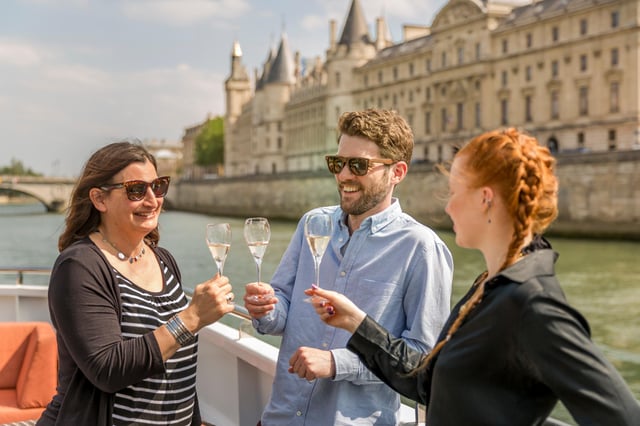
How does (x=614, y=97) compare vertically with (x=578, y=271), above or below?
above

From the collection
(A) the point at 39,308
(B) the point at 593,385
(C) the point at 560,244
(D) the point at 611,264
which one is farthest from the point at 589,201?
(B) the point at 593,385

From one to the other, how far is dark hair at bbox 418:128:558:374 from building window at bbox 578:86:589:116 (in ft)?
115

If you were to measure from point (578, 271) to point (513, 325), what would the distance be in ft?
55.2

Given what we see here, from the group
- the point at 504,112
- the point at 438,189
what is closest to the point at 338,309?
the point at 438,189

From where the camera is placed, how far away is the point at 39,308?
417cm

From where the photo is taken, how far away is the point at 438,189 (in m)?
8.70

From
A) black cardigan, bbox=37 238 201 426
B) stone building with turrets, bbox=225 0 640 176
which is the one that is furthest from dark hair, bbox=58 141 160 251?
stone building with turrets, bbox=225 0 640 176

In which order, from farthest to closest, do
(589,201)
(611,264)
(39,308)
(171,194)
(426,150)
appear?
(171,194), (426,150), (589,201), (611,264), (39,308)

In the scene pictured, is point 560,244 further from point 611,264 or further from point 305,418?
point 305,418

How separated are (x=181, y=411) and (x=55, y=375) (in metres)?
1.27

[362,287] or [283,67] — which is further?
[283,67]

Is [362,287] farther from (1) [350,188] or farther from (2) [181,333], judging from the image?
(2) [181,333]

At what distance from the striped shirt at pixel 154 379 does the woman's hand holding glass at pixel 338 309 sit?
0.51 meters

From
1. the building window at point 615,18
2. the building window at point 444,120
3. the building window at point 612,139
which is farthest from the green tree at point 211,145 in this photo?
the building window at point 615,18
